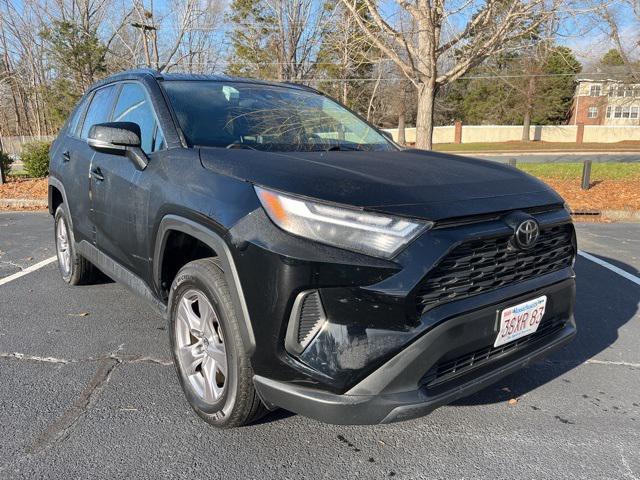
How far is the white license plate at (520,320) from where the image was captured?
2.24 m

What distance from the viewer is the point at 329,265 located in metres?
1.92

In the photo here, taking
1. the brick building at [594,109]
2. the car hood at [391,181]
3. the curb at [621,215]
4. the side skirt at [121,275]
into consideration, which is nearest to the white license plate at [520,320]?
the car hood at [391,181]

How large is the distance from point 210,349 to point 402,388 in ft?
3.24

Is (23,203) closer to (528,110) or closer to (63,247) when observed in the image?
(63,247)

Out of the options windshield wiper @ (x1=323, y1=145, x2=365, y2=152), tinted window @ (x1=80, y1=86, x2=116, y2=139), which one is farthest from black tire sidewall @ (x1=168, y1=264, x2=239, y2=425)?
tinted window @ (x1=80, y1=86, x2=116, y2=139)

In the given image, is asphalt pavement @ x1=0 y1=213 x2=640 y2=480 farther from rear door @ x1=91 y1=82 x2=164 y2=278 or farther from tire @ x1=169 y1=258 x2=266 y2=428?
rear door @ x1=91 y1=82 x2=164 y2=278

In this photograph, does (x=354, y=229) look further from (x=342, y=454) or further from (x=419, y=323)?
(x=342, y=454)

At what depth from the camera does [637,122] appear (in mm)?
54219

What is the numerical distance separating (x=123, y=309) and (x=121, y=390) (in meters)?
1.42

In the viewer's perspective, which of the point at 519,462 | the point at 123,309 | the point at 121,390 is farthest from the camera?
the point at 123,309

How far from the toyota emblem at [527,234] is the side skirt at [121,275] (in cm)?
→ 192

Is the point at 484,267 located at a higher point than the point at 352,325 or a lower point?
higher

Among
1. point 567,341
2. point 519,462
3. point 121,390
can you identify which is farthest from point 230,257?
point 567,341

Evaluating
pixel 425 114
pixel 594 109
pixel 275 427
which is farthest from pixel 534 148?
pixel 275 427
